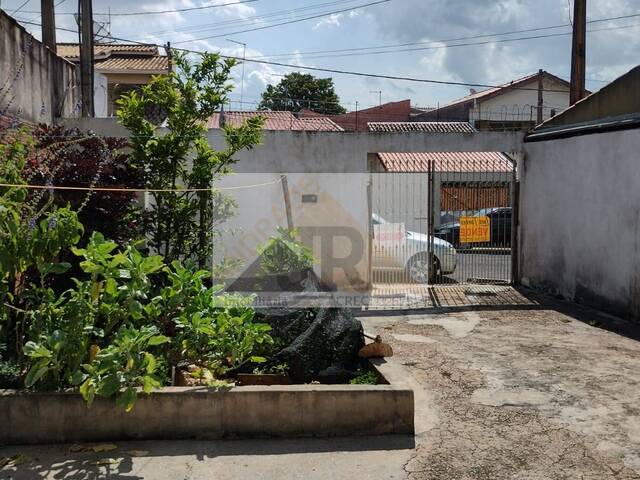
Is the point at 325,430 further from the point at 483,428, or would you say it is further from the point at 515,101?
the point at 515,101

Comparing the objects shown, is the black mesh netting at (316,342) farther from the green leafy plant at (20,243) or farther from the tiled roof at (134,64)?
the tiled roof at (134,64)

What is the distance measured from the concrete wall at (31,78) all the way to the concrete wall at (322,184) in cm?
261

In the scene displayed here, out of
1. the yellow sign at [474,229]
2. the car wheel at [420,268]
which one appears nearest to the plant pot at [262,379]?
the yellow sign at [474,229]

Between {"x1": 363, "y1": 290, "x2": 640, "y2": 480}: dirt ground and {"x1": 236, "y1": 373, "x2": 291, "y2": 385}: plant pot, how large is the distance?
1.18 m

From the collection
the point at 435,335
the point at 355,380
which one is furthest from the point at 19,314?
the point at 435,335

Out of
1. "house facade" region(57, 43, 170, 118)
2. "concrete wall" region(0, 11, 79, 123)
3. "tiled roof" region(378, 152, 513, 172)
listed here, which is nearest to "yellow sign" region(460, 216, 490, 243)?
"concrete wall" region(0, 11, 79, 123)

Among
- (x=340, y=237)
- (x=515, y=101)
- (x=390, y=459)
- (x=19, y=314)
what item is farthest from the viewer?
(x=515, y=101)

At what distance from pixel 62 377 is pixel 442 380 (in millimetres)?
3370

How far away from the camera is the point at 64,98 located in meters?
10.2

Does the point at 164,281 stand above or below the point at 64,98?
below

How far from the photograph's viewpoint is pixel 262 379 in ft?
17.0

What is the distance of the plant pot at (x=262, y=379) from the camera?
17.0ft

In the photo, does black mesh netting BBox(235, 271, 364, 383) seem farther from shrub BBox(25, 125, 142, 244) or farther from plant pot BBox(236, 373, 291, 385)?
shrub BBox(25, 125, 142, 244)

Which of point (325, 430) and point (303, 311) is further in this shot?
point (303, 311)
